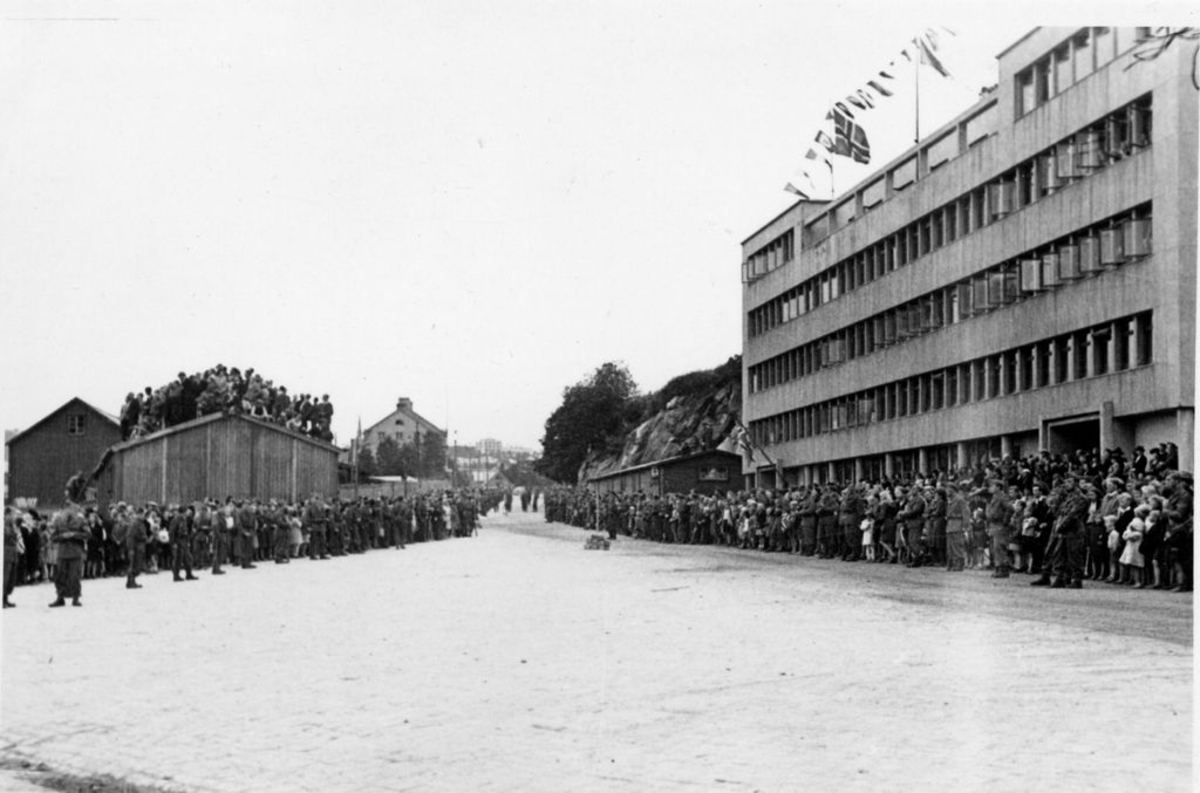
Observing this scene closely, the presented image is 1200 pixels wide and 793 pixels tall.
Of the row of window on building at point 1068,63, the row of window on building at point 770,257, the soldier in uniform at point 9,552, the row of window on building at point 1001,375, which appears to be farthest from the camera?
the row of window on building at point 770,257

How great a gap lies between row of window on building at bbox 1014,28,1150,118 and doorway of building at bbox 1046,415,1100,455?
7.96m

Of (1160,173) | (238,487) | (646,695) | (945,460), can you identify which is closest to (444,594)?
(646,695)

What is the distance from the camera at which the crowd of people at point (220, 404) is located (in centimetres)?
3259

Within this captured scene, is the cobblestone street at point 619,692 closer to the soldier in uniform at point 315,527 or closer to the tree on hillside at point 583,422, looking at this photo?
the soldier in uniform at point 315,527

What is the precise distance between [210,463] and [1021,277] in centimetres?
2294

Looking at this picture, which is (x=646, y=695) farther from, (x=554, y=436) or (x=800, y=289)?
(x=554, y=436)

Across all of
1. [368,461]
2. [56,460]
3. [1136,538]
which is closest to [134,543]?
[56,460]

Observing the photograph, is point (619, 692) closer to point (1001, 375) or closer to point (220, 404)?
point (220, 404)

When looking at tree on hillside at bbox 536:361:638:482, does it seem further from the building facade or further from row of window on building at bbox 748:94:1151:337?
the building facade

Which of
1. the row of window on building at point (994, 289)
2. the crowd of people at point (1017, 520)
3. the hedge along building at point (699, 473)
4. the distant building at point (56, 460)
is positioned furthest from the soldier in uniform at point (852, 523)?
the hedge along building at point (699, 473)

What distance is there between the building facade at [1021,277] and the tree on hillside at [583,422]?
13.7 metres

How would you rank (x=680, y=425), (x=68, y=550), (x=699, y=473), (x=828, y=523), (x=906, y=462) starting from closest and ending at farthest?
(x=68, y=550) → (x=828, y=523) → (x=906, y=462) → (x=699, y=473) → (x=680, y=425)

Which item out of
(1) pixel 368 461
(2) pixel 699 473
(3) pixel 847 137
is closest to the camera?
(3) pixel 847 137

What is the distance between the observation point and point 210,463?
39.2 metres
